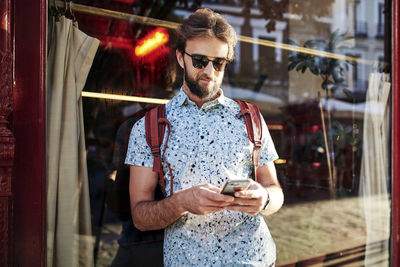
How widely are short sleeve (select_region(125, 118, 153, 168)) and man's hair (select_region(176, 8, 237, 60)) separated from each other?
45cm

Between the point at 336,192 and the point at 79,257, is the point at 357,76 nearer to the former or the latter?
the point at 336,192

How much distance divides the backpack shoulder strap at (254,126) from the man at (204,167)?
1.0 inches

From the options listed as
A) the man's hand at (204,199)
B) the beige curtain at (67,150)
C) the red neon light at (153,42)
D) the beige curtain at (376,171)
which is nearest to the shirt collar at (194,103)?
the man's hand at (204,199)

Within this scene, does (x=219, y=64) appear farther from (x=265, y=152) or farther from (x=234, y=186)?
(x=234, y=186)

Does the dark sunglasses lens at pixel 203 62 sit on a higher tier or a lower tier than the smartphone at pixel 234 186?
higher

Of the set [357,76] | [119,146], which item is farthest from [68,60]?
[357,76]

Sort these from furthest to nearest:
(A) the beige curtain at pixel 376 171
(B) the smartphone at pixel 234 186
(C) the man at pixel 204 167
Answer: (A) the beige curtain at pixel 376 171
(C) the man at pixel 204 167
(B) the smartphone at pixel 234 186

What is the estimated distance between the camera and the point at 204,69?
1.80 metres

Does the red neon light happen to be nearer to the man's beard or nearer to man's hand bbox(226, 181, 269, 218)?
the man's beard

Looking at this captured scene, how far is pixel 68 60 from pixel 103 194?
1.10m

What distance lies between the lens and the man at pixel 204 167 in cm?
165

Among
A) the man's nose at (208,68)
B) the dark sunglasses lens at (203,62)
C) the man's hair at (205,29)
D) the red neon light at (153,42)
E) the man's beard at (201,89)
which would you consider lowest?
the man's beard at (201,89)

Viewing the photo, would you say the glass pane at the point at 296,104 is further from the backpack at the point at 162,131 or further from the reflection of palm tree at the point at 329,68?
the backpack at the point at 162,131

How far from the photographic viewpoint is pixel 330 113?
4926 mm
